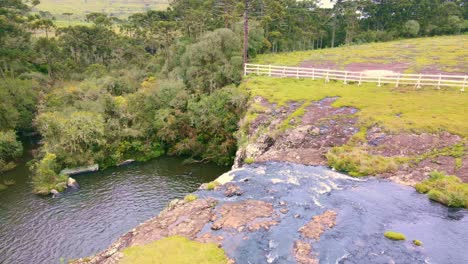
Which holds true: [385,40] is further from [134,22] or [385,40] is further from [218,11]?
[134,22]

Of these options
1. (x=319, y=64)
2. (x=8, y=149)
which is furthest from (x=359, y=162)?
(x=8, y=149)

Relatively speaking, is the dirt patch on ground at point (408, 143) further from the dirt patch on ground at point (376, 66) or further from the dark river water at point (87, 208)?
the dirt patch on ground at point (376, 66)

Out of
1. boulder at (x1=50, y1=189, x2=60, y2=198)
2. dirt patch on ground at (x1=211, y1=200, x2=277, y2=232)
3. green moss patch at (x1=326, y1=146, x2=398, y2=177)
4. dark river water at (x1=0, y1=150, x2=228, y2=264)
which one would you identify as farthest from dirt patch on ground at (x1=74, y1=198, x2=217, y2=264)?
boulder at (x1=50, y1=189, x2=60, y2=198)

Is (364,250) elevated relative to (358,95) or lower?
lower

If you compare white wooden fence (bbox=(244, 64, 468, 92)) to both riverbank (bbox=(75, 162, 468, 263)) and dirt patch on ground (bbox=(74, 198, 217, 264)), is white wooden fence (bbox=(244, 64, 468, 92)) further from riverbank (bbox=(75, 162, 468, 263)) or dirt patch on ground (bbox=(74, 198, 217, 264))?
dirt patch on ground (bbox=(74, 198, 217, 264))

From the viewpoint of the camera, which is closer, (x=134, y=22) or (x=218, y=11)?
(x=218, y=11)

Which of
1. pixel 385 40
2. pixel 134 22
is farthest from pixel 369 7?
pixel 134 22

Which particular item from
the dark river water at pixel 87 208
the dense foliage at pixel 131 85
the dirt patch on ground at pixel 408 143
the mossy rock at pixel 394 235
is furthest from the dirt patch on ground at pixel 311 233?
the dense foliage at pixel 131 85
